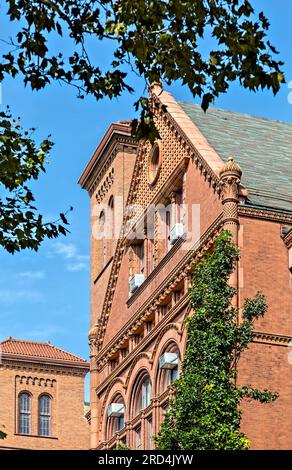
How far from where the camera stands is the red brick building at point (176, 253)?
33875 millimetres

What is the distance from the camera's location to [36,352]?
243ft

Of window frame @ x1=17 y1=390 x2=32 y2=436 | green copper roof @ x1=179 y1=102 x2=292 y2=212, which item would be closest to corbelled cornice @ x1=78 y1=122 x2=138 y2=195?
green copper roof @ x1=179 y1=102 x2=292 y2=212

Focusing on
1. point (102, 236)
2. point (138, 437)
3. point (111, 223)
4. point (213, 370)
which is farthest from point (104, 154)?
point (213, 370)

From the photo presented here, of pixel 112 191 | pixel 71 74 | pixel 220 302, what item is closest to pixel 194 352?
pixel 220 302

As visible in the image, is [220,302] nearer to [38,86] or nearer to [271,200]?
[271,200]

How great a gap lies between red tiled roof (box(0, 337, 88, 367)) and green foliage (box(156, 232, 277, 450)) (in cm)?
4144

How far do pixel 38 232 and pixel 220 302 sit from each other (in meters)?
10.4

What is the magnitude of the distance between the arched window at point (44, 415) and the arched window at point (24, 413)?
0.67 meters

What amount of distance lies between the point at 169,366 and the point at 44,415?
36087mm

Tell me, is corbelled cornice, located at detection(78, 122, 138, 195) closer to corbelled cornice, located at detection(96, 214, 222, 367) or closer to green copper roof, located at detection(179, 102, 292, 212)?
green copper roof, located at detection(179, 102, 292, 212)

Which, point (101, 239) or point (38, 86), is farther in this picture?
point (101, 239)

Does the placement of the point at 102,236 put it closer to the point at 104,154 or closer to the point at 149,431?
the point at 104,154

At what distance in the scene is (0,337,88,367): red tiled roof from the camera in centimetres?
7319
